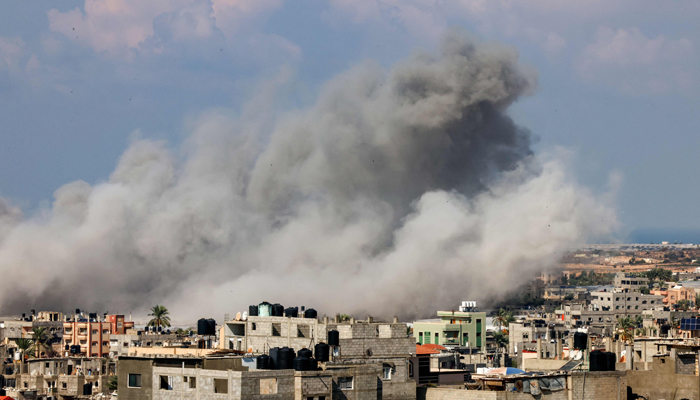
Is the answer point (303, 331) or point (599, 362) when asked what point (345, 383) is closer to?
point (599, 362)

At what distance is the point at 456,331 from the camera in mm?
54844

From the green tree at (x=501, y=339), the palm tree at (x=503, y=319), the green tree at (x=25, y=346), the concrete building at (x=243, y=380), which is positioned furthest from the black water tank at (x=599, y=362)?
the palm tree at (x=503, y=319)

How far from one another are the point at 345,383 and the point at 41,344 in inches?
1558

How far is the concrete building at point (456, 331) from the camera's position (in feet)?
176

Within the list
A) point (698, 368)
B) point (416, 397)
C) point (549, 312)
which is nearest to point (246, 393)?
point (416, 397)

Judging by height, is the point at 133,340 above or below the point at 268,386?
above

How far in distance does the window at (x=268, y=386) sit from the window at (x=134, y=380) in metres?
3.00

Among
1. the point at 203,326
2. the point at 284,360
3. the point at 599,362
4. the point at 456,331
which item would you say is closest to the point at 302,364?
the point at 284,360

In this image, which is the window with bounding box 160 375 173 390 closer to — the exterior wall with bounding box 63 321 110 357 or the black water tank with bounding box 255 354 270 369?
the black water tank with bounding box 255 354 270 369

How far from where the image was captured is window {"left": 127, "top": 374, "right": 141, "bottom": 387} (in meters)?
20.6

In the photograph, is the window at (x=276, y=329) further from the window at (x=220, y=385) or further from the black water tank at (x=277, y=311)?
the window at (x=220, y=385)

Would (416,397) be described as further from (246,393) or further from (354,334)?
(246,393)

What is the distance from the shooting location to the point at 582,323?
72.4 m

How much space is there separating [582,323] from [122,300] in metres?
31.9
